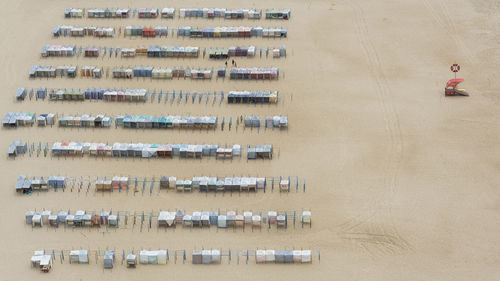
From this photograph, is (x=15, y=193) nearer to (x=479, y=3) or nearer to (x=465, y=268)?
(x=465, y=268)

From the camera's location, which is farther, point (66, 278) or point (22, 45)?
point (22, 45)

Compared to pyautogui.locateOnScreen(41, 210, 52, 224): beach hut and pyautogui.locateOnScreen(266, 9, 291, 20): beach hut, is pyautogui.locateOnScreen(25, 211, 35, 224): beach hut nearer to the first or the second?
pyautogui.locateOnScreen(41, 210, 52, 224): beach hut

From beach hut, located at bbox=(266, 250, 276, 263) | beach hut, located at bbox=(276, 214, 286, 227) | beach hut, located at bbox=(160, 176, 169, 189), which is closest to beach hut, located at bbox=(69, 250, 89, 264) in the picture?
beach hut, located at bbox=(160, 176, 169, 189)

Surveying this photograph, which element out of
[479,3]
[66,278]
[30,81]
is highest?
[479,3]

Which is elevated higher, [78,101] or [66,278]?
[78,101]

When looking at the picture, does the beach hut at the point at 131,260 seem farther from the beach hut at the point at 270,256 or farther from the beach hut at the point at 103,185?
the beach hut at the point at 270,256

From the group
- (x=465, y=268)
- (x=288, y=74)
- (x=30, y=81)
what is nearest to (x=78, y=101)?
(x=30, y=81)

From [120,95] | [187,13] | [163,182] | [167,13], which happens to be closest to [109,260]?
[163,182]

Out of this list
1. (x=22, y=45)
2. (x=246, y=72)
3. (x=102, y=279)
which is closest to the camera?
(x=102, y=279)
